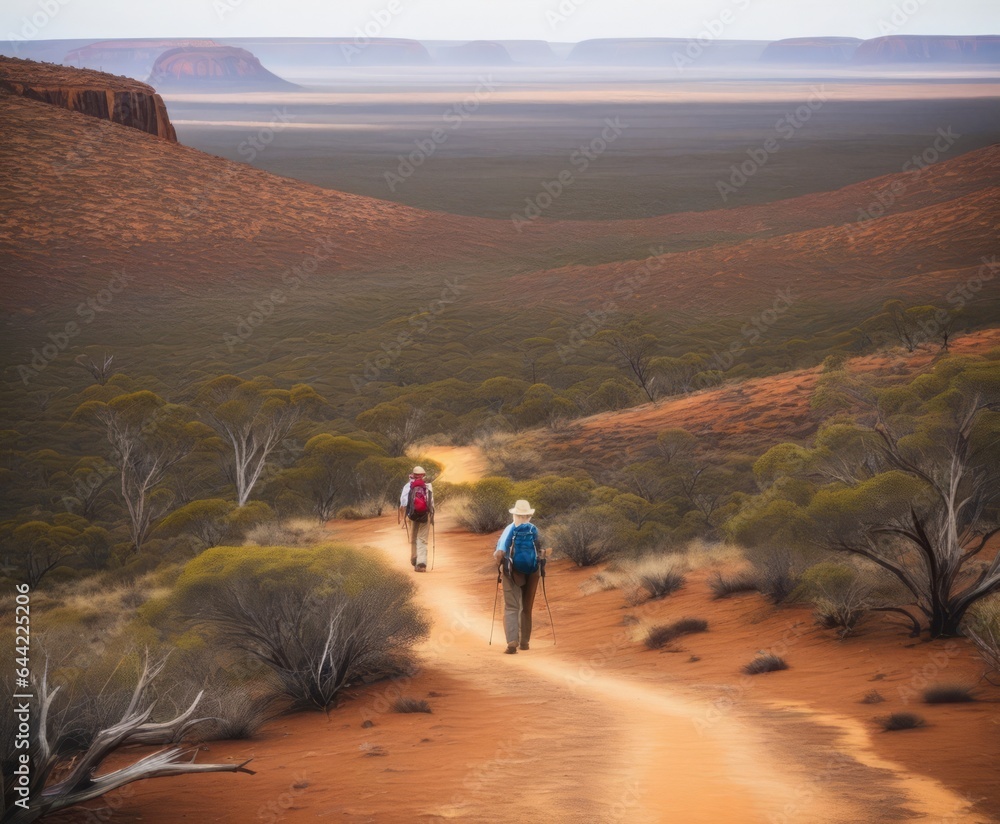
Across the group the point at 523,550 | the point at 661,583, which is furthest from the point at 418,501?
the point at 523,550

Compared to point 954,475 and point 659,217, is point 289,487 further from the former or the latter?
point 659,217

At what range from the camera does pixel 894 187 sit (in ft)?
323

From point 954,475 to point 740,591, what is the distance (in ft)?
11.0

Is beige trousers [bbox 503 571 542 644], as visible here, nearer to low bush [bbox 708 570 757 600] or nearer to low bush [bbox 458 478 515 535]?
low bush [bbox 708 570 757 600]

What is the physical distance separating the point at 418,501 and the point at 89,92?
94.9m

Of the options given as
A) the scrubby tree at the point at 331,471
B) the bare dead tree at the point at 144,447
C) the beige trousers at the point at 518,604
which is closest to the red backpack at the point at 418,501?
the beige trousers at the point at 518,604

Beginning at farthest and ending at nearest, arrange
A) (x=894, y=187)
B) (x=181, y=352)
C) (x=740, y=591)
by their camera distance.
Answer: (x=894, y=187)
(x=181, y=352)
(x=740, y=591)

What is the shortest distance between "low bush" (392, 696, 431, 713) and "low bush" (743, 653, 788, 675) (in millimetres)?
3532

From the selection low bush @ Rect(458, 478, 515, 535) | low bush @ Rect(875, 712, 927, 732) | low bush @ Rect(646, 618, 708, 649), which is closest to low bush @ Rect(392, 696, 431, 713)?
low bush @ Rect(646, 618, 708, 649)

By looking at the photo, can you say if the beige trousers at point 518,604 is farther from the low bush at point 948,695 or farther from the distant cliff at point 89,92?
the distant cliff at point 89,92

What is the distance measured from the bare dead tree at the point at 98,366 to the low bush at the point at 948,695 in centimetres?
5112

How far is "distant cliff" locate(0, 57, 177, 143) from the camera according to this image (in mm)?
91562

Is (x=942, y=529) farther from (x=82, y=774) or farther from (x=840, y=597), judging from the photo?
(x=82, y=774)

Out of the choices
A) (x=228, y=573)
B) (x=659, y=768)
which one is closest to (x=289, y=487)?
(x=228, y=573)
